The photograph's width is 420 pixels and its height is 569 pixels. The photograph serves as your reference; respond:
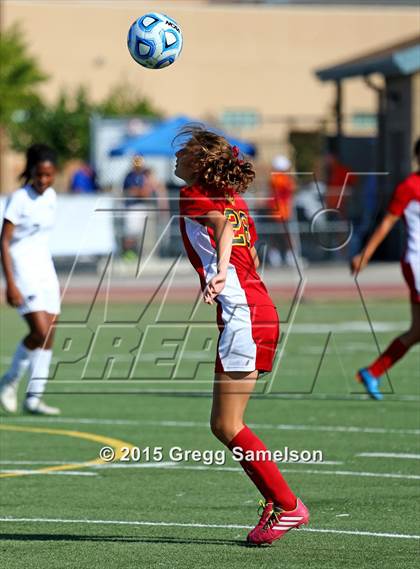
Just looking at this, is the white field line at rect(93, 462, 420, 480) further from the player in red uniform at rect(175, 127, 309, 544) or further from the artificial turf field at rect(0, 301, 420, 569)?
the player in red uniform at rect(175, 127, 309, 544)

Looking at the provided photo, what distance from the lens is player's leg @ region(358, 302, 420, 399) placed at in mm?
12727

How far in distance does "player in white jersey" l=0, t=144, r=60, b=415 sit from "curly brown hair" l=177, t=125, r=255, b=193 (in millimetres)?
4838

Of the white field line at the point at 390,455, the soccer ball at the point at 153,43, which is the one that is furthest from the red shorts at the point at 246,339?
the white field line at the point at 390,455

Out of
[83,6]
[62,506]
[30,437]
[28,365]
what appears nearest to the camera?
[62,506]

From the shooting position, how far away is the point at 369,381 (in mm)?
13008

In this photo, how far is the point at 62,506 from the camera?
346 inches

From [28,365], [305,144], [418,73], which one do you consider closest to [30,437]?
[28,365]

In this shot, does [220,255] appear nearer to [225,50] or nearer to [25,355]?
[25,355]

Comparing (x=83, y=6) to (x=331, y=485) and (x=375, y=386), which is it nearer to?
(x=375, y=386)

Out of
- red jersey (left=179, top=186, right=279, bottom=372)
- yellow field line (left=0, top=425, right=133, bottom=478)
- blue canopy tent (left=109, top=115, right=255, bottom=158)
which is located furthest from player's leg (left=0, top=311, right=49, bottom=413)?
blue canopy tent (left=109, top=115, right=255, bottom=158)

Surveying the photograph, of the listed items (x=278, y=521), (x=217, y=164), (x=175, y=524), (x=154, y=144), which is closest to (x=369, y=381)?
(x=175, y=524)

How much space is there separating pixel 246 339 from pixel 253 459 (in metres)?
0.64

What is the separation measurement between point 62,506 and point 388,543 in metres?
2.20

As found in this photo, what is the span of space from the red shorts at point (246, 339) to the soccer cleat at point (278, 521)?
756 millimetres
